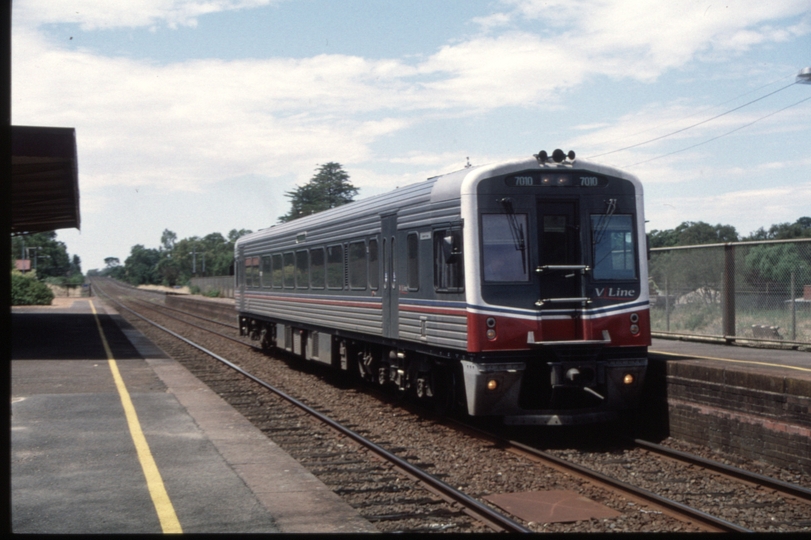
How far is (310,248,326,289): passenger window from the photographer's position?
16.1m

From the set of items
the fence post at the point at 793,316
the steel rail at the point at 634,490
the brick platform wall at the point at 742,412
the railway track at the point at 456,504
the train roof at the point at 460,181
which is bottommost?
the railway track at the point at 456,504

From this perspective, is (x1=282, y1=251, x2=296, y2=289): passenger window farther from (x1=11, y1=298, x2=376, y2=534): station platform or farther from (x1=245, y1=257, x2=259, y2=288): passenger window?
(x1=11, y1=298, x2=376, y2=534): station platform

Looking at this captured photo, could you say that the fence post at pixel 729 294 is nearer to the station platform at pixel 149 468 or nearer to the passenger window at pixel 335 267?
the passenger window at pixel 335 267

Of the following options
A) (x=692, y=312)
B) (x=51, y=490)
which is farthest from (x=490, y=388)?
(x=692, y=312)

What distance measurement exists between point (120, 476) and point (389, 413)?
16.3 ft

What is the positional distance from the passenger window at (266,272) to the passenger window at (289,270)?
1.47 m

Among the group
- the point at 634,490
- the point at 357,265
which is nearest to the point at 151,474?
the point at 634,490

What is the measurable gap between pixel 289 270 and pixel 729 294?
867 centimetres

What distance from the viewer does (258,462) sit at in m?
8.84

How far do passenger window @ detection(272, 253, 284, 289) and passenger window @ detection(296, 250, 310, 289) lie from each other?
1.56 meters

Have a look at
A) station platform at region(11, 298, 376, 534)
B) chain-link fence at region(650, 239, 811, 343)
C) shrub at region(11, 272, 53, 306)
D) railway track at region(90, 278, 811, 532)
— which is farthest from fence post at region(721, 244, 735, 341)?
shrub at region(11, 272, 53, 306)

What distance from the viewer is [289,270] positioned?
Result: 1867 cm

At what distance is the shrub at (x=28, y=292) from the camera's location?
193 feet

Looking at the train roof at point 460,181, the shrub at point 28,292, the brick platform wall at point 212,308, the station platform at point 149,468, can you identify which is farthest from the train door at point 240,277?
the shrub at point 28,292
